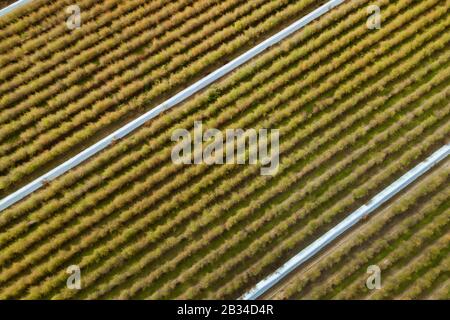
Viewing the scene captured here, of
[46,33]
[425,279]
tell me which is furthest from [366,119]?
[46,33]

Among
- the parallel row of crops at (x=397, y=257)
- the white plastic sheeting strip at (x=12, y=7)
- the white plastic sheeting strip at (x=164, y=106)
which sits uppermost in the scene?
the white plastic sheeting strip at (x=12, y=7)

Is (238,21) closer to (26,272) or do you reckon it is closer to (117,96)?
(117,96)

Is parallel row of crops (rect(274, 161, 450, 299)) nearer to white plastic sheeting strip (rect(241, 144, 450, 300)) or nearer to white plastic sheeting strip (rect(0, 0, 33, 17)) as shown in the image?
white plastic sheeting strip (rect(241, 144, 450, 300))

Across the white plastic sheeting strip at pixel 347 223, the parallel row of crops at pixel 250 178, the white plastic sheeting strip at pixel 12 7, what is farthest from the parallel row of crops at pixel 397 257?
the white plastic sheeting strip at pixel 12 7

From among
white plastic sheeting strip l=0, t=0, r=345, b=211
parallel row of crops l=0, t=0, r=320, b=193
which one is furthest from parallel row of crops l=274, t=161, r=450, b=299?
parallel row of crops l=0, t=0, r=320, b=193

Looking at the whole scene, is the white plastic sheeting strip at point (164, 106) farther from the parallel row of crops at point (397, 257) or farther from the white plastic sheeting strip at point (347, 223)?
the parallel row of crops at point (397, 257)

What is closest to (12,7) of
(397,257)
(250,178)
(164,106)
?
(164,106)
